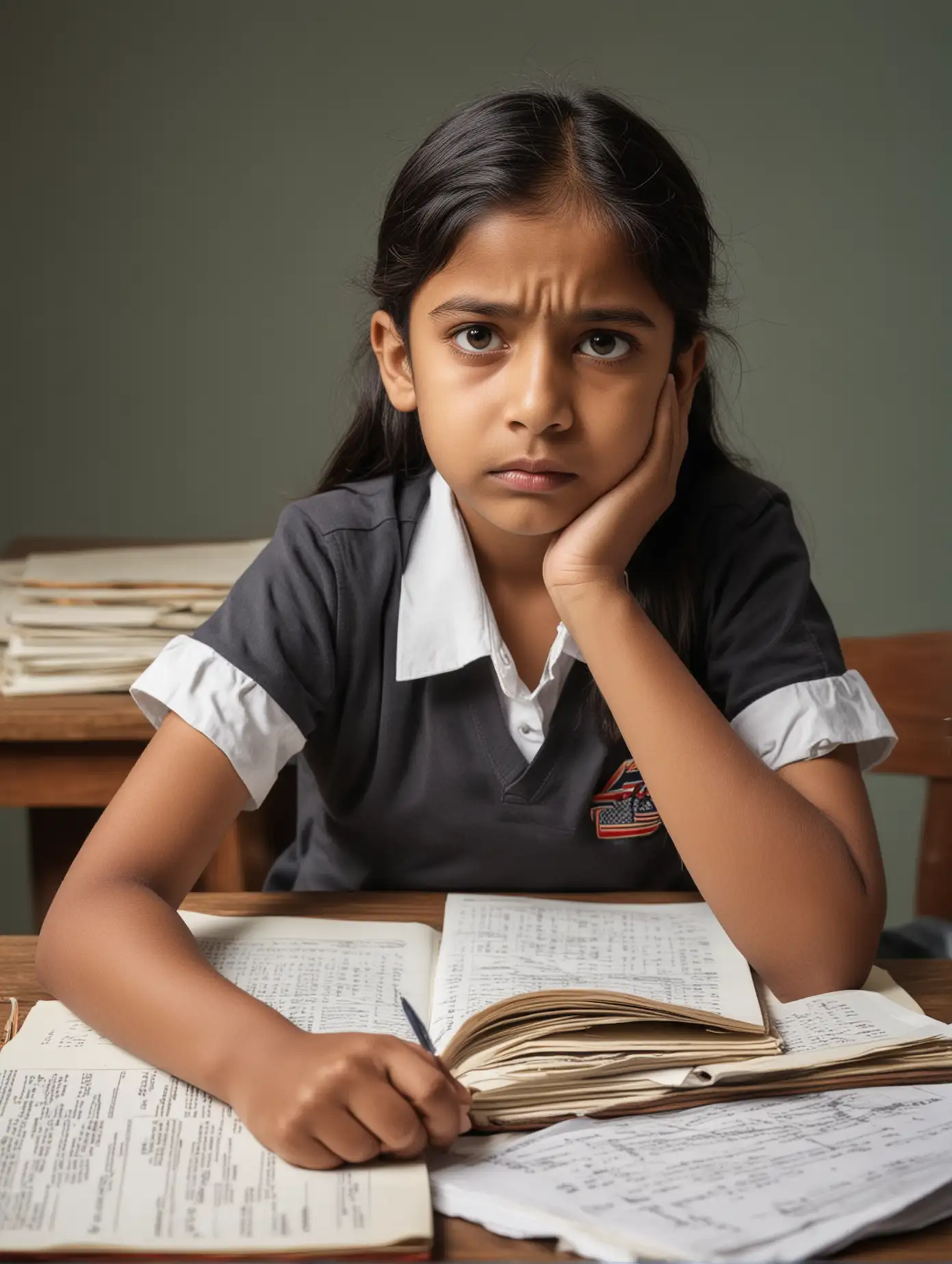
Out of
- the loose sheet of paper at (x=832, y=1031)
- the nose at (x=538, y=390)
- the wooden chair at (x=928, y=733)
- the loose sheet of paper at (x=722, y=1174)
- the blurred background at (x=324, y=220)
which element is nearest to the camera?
the loose sheet of paper at (x=722, y=1174)

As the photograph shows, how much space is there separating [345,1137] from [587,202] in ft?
2.39

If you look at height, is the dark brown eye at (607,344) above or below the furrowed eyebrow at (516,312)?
below

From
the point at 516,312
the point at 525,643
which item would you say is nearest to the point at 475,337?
the point at 516,312

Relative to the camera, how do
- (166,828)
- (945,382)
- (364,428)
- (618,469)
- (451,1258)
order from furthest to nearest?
1. (945,382)
2. (364,428)
3. (618,469)
4. (166,828)
5. (451,1258)

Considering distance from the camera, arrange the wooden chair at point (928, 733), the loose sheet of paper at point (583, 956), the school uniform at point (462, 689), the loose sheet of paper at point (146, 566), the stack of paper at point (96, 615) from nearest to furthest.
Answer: the loose sheet of paper at point (583, 956) < the school uniform at point (462, 689) < the wooden chair at point (928, 733) < the stack of paper at point (96, 615) < the loose sheet of paper at point (146, 566)

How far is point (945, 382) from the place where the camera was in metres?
2.91

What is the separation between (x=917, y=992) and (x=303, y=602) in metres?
0.57

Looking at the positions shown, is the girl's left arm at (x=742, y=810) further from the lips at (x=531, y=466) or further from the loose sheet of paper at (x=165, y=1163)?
the loose sheet of paper at (x=165, y=1163)

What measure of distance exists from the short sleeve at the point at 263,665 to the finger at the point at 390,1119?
1.39 feet

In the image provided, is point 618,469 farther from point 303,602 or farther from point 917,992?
point 917,992

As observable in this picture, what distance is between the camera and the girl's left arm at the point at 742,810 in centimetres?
102

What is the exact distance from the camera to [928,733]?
153cm

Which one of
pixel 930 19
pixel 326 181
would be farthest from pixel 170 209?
pixel 930 19

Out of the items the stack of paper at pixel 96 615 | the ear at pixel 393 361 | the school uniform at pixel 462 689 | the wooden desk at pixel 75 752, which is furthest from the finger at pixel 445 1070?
the stack of paper at pixel 96 615
